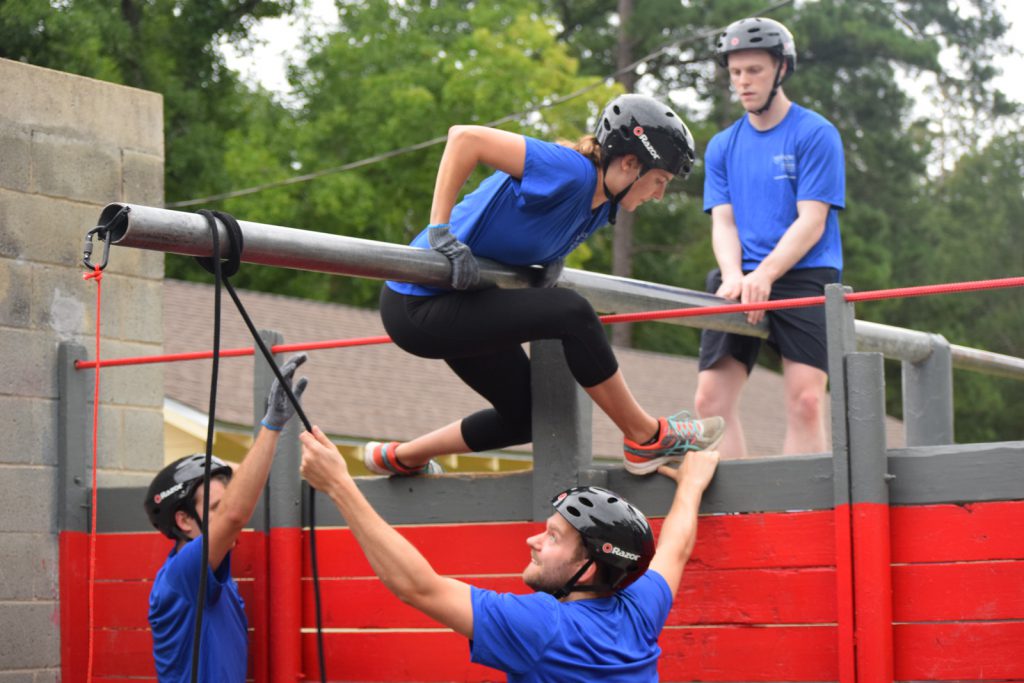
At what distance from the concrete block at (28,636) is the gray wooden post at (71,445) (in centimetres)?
36

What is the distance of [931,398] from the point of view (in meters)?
6.13

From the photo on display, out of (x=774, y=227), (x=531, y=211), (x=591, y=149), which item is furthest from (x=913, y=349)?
(x=531, y=211)

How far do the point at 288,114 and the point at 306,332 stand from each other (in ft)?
34.5

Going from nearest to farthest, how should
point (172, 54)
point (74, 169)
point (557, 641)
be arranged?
point (557, 641) → point (74, 169) → point (172, 54)

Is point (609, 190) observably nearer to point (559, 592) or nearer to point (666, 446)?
point (666, 446)

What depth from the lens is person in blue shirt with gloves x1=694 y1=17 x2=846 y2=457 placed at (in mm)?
5715

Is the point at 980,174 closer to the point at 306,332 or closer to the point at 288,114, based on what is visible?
the point at 288,114

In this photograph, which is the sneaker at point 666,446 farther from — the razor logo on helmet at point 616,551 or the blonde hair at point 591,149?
the blonde hair at point 591,149

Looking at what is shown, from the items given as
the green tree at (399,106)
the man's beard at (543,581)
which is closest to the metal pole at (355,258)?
the man's beard at (543,581)

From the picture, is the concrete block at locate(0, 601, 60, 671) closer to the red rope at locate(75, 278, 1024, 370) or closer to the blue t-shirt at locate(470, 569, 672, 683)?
the red rope at locate(75, 278, 1024, 370)

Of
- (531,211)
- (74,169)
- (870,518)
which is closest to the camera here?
(870,518)

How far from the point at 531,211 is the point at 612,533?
3.68 feet

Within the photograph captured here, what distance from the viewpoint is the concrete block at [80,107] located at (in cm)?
627

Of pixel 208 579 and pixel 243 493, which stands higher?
pixel 243 493
